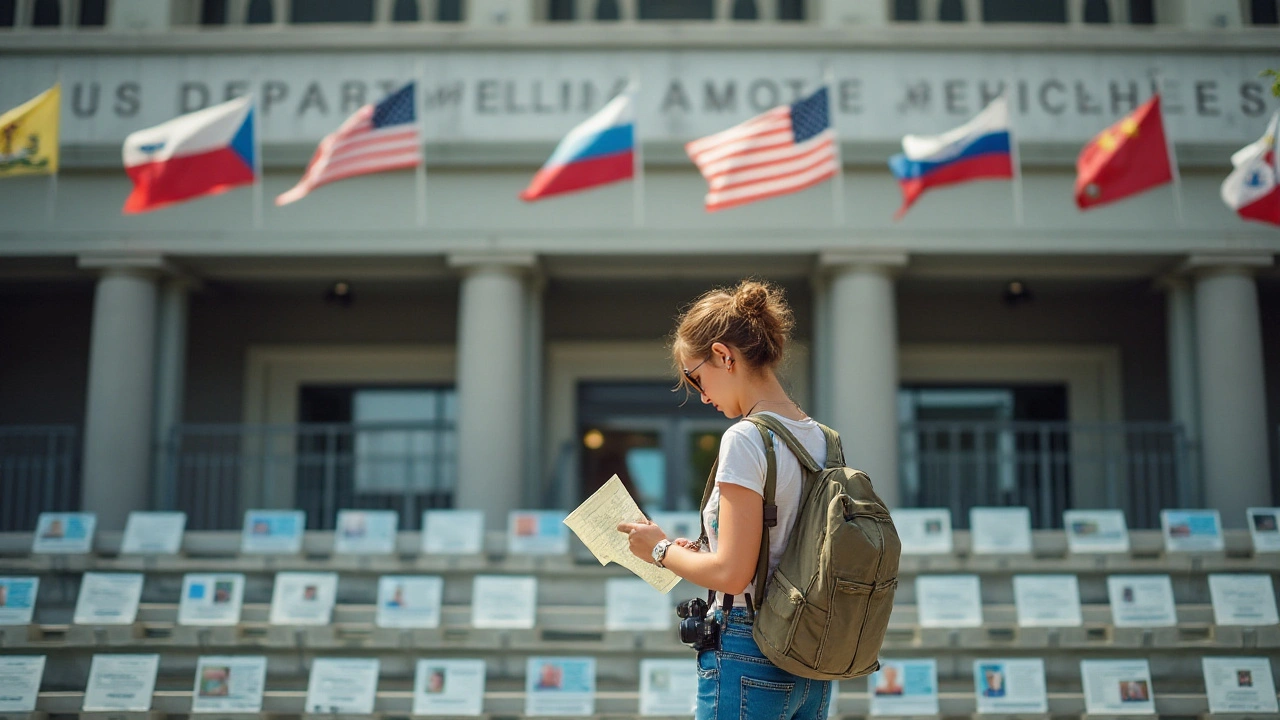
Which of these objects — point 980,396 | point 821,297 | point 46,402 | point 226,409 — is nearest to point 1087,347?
point 980,396

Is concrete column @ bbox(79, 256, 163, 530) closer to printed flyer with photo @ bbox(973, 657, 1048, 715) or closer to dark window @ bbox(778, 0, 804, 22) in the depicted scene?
dark window @ bbox(778, 0, 804, 22)

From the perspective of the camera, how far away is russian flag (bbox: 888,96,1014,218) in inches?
387

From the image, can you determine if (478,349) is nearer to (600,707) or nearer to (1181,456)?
(600,707)

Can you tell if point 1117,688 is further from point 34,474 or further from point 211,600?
point 34,474

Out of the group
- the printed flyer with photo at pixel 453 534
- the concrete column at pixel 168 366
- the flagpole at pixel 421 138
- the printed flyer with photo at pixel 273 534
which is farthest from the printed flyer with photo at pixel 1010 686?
the concrete column at pixel 168 366

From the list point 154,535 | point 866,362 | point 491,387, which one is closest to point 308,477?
point 491,387

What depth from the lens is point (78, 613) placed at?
7.88 metres

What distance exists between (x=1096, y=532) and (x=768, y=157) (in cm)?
392

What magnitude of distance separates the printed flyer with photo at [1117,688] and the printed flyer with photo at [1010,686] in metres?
0.26

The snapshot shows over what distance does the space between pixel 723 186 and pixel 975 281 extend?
4.03 m

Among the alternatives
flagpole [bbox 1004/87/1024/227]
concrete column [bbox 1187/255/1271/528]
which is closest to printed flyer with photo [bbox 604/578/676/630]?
flagpole [bbox 1004/87/1024/227]

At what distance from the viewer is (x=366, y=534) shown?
9.37 m

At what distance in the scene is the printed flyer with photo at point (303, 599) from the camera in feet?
26.1

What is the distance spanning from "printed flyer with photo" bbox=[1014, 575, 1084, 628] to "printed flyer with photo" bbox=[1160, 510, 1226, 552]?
5.24 ft
